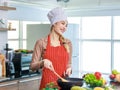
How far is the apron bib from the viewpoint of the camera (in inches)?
96.3

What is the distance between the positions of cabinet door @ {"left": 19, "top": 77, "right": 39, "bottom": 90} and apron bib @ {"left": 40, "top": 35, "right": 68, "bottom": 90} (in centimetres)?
134

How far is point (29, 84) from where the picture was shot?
3939 millimetres

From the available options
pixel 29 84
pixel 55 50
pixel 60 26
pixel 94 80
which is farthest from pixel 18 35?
pixel 94 80

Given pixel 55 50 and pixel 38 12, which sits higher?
pixel 38 12

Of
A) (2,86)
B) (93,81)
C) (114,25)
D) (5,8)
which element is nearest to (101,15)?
(114,25)

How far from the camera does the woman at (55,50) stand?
7.82ft

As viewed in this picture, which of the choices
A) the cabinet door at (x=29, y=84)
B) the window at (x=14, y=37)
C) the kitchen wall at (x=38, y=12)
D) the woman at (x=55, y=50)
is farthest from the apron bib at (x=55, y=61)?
the window at (x=14, y=37)

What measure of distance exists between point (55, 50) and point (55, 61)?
11cm

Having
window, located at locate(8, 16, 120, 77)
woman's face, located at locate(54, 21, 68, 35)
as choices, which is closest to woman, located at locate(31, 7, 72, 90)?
woman's face, located at locate(54, 21, 68, 35)

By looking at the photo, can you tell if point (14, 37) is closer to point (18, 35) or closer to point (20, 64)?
point (18, 35)

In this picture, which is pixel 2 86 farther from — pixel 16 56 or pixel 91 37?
pixel 91 37

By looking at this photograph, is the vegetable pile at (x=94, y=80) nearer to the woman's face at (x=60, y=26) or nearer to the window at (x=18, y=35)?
the woman's face at (x=60, y=26)

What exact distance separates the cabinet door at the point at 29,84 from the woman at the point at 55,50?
52.9 inches

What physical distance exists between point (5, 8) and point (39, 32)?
2.07 meters
